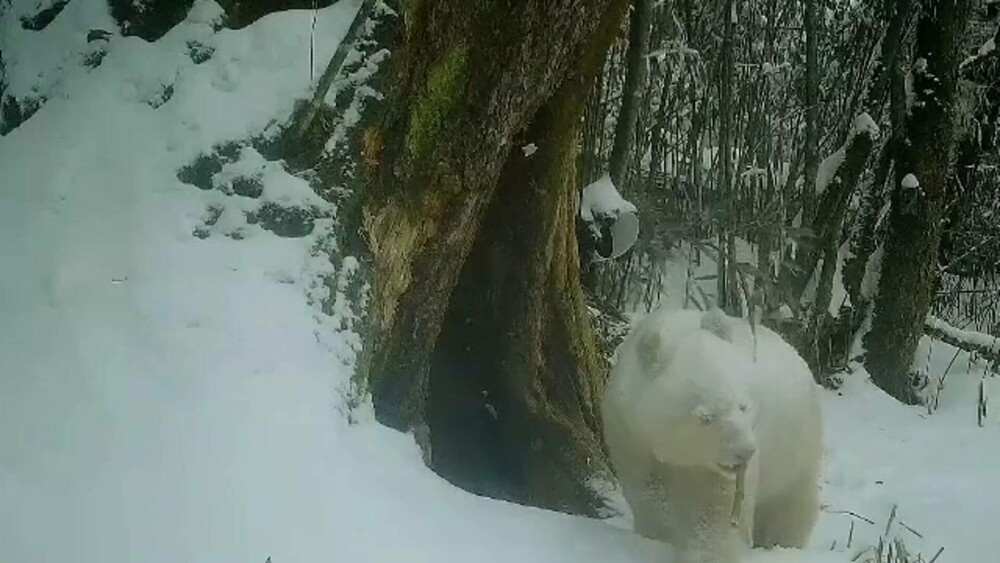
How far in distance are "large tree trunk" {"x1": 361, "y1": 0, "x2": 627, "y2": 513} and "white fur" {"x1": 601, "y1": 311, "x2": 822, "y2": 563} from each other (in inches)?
26.4

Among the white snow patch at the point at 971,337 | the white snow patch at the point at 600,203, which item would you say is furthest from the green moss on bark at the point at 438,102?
the white snow patch at the point at 971,337

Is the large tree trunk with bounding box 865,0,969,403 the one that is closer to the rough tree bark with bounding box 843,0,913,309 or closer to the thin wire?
the rough tree bark with bounding box 843,0,913,309

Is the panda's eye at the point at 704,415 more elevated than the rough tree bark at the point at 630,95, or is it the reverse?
the rough tree bark at the point at 630,95

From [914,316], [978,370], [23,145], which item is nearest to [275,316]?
[23,145]

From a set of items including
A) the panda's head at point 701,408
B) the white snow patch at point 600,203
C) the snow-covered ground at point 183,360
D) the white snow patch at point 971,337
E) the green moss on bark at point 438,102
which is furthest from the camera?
the white snow patch at point 971,337

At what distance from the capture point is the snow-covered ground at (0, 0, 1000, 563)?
2.56 metres

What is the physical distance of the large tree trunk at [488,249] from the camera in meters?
3.67

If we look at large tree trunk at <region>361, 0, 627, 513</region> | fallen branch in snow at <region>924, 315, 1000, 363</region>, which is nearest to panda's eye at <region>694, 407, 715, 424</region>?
large tree trunk at <region>361, 0, 627, 513</region>

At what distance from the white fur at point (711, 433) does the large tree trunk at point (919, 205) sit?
3.35 meters

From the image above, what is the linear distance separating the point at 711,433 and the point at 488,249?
1446mm

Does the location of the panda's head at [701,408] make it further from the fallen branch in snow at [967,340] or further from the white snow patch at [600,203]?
the fallen branch in snow at [967,340]

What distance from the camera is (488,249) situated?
4535mm

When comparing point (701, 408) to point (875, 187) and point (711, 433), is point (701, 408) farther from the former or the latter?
point (875, 187)

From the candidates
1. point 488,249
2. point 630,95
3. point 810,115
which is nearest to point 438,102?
point 488,249
